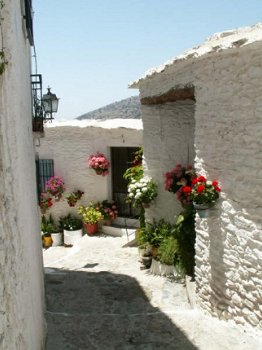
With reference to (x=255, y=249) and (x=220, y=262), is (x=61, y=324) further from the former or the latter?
(x=255, y=249)

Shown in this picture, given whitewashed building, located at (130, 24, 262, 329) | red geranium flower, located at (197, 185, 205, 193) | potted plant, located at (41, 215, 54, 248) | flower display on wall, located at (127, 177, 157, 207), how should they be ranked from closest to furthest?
whitewashed building, located at (130, 24, 262, 329) < red geranium flower, located at (197, 185, 205, 193) < flower display on wall, located at (127, 177, 157, 207) < potted plant, located at (41, 215, 54, 248)

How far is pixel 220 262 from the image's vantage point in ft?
18.3

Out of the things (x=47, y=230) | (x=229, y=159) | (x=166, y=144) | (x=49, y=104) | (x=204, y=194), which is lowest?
(x=47, y=230)

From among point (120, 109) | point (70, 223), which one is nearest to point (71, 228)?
point (70, 223)

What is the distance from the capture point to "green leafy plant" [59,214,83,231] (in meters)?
11.9

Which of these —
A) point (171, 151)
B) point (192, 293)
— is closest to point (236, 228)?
point (192, 293)

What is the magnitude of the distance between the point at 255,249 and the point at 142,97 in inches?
198

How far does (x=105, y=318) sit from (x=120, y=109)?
592 inches

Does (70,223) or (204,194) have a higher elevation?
(204,194)

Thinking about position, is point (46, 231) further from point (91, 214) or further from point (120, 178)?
point (120, 178)

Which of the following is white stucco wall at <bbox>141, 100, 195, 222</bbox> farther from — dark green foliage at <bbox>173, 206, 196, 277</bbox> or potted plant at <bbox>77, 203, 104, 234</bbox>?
potted plant at <bbox>77, 203, 104, 234</bbox>

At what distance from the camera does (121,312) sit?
6578 mm

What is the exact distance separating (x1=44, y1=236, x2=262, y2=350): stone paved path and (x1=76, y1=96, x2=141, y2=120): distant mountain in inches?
364

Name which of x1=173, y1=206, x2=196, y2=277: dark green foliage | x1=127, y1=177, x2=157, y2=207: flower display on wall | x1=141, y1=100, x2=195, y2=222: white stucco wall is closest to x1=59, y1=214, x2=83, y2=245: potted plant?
x1=141, y1=100, x2=195, y2=222: white stucco wall
